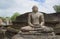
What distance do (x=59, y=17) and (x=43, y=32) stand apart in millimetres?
9493

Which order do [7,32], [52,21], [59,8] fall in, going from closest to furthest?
[7,32] < [52,21] < [59,8]

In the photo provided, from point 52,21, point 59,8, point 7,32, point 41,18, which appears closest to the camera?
point 41,18

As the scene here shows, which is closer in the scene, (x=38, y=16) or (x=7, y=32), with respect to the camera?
(x=38, y=16)

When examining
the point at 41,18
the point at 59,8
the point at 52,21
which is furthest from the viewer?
the point at 59,8

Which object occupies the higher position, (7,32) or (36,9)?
(36,9)

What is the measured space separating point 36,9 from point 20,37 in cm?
170

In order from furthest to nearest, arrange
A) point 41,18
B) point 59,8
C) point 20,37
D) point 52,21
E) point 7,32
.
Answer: point 59,8
point 52,21
point 7,32
point 41,18
point 20,37

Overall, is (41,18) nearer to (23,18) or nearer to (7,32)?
(7,32)

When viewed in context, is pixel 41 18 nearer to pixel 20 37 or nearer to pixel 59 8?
pixel 20 37

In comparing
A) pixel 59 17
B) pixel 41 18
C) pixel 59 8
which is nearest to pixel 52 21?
pixel 59 17

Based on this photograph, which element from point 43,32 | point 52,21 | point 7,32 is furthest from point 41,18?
point 52,21

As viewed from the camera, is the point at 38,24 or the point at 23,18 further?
the point at 23,18

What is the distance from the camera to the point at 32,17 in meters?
12.2

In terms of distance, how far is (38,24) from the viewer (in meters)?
11.7
